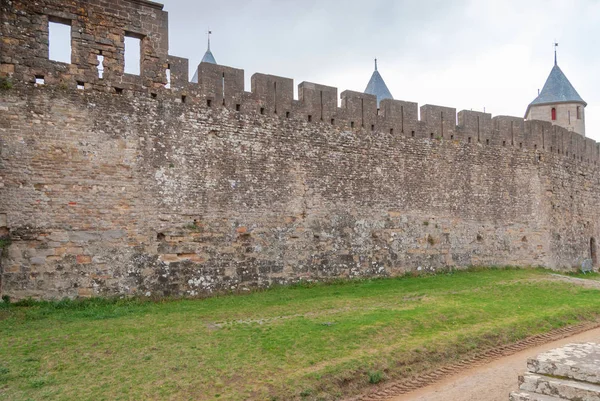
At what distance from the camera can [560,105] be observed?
25.4 meters

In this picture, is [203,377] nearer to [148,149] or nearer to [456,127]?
[148,149]

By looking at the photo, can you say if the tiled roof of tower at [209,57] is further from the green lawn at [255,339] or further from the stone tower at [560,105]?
the green lawn at [255,339]

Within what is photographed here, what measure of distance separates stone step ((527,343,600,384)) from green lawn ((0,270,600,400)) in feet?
8.18

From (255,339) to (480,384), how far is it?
3668mm

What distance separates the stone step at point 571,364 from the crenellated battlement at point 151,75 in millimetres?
9698

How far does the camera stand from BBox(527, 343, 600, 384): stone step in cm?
585

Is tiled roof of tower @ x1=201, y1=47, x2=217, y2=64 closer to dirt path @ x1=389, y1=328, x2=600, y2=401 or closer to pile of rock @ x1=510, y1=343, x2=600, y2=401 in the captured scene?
dirt path @ x1=389, y1=328, x2=600, y2=401

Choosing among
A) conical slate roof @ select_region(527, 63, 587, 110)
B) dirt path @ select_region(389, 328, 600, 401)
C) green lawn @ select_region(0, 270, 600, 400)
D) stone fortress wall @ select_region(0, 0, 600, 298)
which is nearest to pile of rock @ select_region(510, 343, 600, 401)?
dirt path @ select_region(389, 328, 600, 401)

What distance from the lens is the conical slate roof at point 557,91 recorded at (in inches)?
1000

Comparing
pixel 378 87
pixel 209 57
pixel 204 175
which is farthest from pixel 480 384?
pixel 209 57

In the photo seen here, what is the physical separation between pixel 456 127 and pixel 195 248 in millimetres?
10146

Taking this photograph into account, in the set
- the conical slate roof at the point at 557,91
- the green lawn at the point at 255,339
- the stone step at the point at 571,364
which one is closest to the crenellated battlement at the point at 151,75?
the green lawn at the point at 255,339

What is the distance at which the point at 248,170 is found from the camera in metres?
13.8

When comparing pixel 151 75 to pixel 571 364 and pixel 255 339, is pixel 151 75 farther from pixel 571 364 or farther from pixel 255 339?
pixel 571 364
